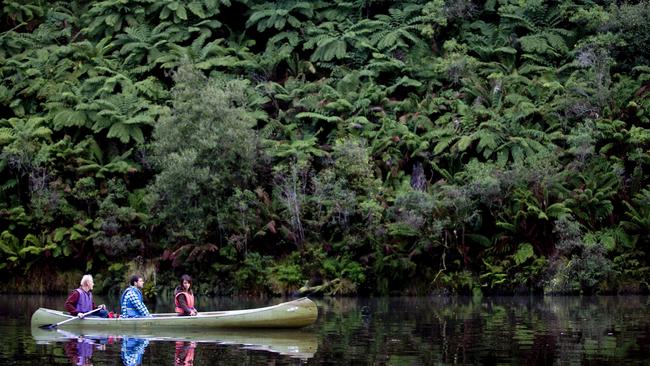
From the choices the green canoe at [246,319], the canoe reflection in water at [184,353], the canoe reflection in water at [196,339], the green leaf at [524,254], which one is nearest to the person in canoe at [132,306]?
the green canoe at [246,319]

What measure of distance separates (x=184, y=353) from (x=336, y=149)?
707 inches

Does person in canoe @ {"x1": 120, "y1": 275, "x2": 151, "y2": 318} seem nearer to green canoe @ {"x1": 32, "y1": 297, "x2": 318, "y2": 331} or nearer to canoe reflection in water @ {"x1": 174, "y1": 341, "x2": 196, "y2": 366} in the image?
green canoe @ {"x1": 32, "y1": 297, "x2": 318, "y2": 331}

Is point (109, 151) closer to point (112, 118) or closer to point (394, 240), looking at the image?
point (112, 118)

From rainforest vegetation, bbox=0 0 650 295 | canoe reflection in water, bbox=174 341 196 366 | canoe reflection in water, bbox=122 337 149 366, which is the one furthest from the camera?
rainforest vegetation, bbox=0 0 650 295

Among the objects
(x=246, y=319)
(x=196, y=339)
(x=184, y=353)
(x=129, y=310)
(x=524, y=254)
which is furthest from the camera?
(x=524, y=254)

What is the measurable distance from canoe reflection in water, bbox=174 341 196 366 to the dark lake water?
0.02 meters

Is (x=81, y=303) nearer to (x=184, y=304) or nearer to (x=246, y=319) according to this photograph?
(x=184, y=304)

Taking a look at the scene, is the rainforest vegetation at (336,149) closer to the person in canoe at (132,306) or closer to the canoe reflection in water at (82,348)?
the person in canoe at (132,306)

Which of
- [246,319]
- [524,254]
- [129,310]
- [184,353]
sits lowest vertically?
[184,353]

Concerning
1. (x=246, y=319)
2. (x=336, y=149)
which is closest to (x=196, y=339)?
(x=246, y=319)

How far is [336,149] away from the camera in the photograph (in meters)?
34.9

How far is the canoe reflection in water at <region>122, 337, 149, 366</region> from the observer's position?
54.1ft

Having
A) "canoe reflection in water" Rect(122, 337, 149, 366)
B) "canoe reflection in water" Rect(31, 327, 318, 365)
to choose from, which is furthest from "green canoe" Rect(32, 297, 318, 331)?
"canoe reflection in water" Rect(122, 337, 149, 366)

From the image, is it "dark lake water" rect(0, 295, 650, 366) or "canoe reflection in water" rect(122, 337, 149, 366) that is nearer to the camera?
"dark lake water" rect(0, 295, 650, 366)
